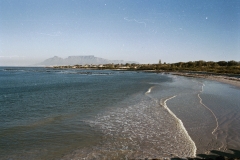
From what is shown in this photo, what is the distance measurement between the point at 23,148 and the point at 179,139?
22.4 feet

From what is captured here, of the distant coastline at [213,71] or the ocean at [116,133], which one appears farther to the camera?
the distant coastline at [213,71]

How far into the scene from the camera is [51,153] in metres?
7.50

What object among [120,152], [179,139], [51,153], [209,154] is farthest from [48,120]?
[209,154]

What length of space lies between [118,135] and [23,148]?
167 inches

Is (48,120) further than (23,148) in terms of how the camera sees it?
Yes

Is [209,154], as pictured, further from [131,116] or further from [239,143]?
[131,116]

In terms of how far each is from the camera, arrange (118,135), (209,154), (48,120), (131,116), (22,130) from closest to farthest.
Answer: (209,154) < (118,135) < (22,130) < (48,120) < (131,116)

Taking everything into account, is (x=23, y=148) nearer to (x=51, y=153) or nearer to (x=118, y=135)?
(x=51, y=153)

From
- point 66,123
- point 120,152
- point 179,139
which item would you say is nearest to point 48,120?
point 66,123

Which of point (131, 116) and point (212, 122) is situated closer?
point (212, 122)

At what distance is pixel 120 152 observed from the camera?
760 centimetres

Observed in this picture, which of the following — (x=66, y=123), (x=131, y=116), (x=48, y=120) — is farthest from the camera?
(x=131, y=116)

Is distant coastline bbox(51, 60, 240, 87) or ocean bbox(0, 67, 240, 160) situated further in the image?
distant coastline bbox(51, 60, 240, 87)

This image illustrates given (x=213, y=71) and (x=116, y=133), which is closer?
(x=116, y=133)
